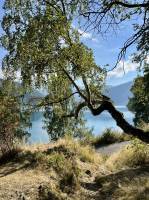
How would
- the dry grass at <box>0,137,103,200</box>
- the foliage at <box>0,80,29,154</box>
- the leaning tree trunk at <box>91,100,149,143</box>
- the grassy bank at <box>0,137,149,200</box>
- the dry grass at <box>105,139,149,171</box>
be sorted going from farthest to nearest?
the dry grass at <box>105,139,149,171</box> < the foliage at <box>0,80,29,154</box> < the leaning tree trunk at <box>91,100,149,143</box> < the grassy bank at <box>0,137,149,200</box> < the dry grass at <box>0,137,103,200</box>

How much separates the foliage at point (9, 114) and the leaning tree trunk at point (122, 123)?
12.4 feet

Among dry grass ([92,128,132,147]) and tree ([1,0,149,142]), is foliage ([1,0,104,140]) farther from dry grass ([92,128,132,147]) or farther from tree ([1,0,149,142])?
dry grass ([92,128,132,147])

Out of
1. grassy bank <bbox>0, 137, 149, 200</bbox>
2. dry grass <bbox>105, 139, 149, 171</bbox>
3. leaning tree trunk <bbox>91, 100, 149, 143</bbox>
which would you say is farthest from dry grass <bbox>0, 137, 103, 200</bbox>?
leaning tree trunk <bbox>91, 100, 149, 143</bbox>

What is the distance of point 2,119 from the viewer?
55.6 feet

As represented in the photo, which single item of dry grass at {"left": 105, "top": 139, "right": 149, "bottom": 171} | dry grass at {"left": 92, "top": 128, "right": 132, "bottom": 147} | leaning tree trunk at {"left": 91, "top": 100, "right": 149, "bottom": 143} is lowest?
dry grass at {"left": 105, "top": 139, "right": 149, "bottom": 171}

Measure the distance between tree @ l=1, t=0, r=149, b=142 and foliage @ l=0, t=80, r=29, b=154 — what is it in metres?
1.39

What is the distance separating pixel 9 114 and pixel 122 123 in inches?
196

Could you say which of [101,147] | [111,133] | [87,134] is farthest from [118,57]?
[111,133]

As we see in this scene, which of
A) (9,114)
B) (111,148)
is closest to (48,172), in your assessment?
(9,114)

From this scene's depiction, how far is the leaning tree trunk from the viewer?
42.4ft

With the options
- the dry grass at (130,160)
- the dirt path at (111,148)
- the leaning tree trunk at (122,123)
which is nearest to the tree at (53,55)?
the leaning tree trunk at (122,123)

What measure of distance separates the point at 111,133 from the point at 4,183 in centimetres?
1690

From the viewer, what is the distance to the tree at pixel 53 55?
13.0m

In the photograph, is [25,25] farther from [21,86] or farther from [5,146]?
[5,146]
